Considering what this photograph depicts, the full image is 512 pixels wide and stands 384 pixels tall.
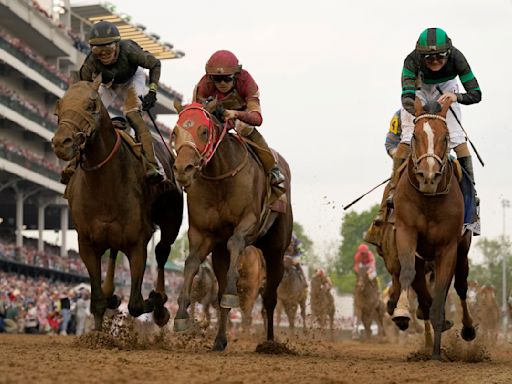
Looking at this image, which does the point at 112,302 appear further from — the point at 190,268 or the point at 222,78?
the point at 222,78

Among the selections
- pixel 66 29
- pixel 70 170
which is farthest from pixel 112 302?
pixel 66 29

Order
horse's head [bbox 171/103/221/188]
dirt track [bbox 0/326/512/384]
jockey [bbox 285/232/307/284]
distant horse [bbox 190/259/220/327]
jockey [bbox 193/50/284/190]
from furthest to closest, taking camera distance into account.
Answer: jockey [bbox 285/232/307/284] < distant horse [bbox 190/259/220/327] < jockey [bbox 193/50/284/190] < horse's head [bbox 171/103/221/188] < dirt track [bbox 0/326/512/384]

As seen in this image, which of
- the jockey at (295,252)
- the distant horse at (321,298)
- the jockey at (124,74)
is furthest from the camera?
the distant horse at (321,298)

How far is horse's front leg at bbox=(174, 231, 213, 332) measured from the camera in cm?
1120

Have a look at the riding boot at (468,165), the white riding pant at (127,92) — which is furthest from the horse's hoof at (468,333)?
the white riding pant at (127,92)

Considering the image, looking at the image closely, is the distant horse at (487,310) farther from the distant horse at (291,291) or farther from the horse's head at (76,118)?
the horse's head at (76,118)

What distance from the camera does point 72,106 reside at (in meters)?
11.4

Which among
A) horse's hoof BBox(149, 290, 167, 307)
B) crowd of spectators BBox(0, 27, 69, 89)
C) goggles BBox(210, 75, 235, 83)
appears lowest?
horse's hoof BBox(149, 290, 167, 307)

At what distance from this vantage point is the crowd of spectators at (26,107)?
5897 centimetres

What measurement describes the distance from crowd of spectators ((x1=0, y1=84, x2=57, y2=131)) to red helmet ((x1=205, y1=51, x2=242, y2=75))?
47.0 meters

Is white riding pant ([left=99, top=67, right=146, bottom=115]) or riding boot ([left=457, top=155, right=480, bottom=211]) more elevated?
white riding pant ([left=99, top=67, right=146, bottom=115])

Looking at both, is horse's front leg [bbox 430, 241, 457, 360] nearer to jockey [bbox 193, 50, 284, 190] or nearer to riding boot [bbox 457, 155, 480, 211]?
riding boot [bbox 457, 155, 480, 211]

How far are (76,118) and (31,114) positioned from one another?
52592 millimetres

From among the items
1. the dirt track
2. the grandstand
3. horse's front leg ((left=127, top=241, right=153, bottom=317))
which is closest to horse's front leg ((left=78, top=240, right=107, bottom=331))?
horse's front leg ((left=127, top=241, right=153, bottom=317))
